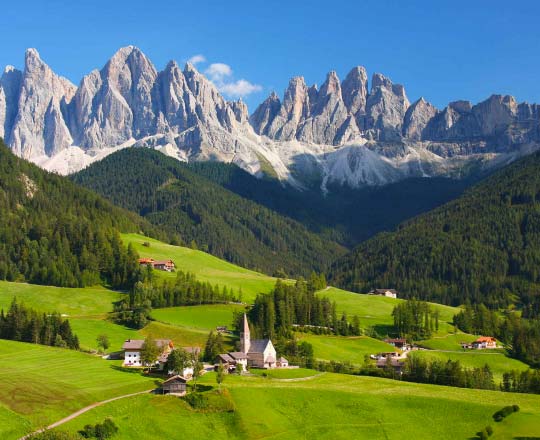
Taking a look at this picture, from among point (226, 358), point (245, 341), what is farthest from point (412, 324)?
point (226, 358)

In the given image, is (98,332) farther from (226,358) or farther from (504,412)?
(504,412)

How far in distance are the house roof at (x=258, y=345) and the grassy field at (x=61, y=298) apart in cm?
5093

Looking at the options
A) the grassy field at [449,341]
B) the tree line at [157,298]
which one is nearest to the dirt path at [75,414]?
the tree line at [157,298]

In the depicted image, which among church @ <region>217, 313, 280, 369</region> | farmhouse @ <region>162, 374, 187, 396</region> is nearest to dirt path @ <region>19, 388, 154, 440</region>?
farmhouse @ <region>162, 374, 187, 396</region>

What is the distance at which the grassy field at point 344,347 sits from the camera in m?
151

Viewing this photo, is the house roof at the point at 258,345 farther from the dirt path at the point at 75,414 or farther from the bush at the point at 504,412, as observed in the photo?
the bush at the point at 504,412

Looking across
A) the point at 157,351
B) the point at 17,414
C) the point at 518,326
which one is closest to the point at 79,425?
the point at 17,414

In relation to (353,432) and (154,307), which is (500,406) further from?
(154,307)

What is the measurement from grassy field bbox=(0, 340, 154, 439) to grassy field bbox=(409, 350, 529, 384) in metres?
74.1

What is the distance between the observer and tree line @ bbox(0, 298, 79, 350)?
452 ft

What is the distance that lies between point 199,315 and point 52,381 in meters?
76.6

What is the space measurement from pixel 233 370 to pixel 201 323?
44.4m

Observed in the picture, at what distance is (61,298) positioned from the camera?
599ft

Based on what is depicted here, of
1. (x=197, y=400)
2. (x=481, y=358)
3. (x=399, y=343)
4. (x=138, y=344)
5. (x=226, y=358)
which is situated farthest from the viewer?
(x=399, y=343)
